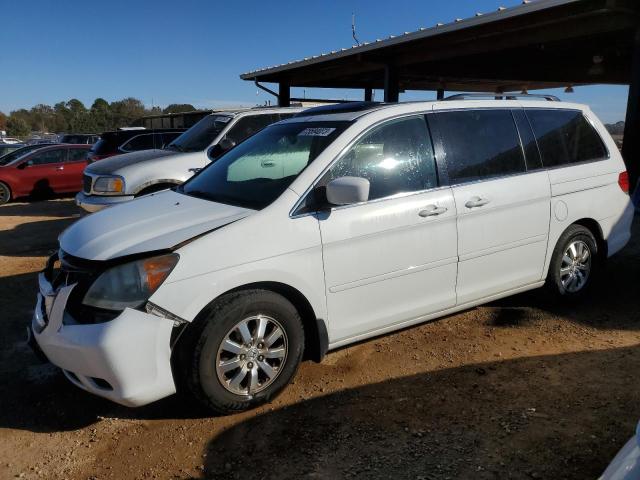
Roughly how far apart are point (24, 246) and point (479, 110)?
6.88 meters

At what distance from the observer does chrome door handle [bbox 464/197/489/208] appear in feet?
12.4

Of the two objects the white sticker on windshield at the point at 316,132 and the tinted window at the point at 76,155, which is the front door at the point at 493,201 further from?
the tinted window at the point at 76,155

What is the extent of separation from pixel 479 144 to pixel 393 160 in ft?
2.75

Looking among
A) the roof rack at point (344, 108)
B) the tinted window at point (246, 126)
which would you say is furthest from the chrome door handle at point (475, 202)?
the tinted window at point (246, 126)

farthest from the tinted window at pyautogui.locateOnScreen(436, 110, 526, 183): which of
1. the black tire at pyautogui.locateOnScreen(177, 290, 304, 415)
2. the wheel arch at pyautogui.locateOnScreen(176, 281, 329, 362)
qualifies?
the black tire at pyautogui.locateOnScreen(177, 290, 304, 415)

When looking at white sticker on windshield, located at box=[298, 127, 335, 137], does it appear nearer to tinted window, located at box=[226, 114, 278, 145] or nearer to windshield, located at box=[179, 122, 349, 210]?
windshield, located at box=[179, 122, 349, 210]

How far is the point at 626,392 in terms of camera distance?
3.27 meters

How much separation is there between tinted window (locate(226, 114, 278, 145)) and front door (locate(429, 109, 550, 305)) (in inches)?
173

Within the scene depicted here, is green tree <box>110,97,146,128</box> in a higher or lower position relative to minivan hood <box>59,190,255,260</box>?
higher

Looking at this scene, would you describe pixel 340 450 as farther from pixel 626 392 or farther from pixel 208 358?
pixel 626 392

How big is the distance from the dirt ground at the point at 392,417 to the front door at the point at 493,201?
1.74 feet

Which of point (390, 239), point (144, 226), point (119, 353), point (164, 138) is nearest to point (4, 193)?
point (164, 138)

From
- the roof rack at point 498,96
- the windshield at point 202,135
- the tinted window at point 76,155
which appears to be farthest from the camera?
the tinted window at point 76,155

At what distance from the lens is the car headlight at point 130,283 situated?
2799 mm
